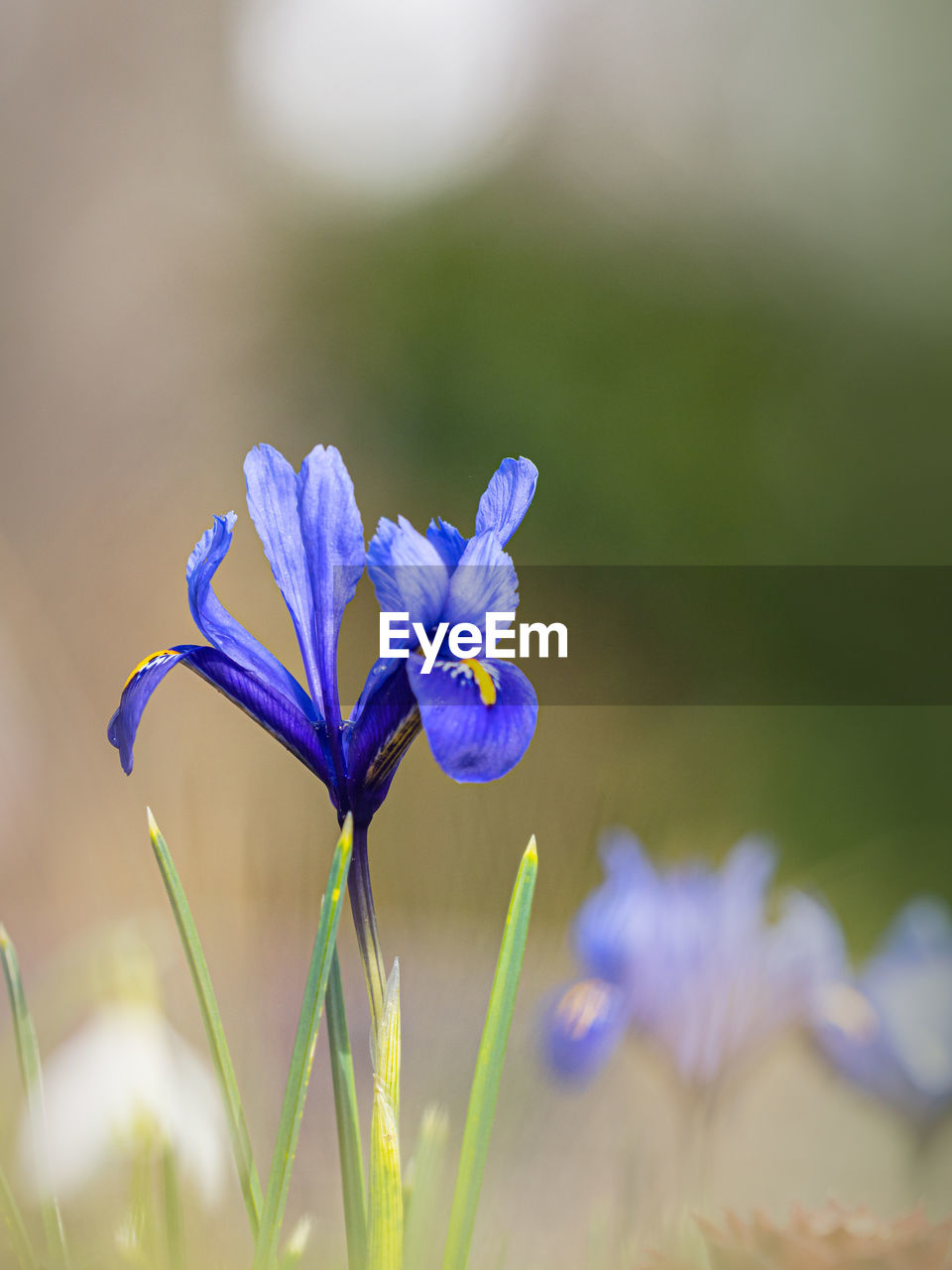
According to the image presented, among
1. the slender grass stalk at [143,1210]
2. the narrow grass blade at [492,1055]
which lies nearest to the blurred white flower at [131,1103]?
the slender grass stalk at [143,1210]

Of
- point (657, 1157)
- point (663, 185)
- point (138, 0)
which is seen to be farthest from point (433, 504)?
point (657, 1157)

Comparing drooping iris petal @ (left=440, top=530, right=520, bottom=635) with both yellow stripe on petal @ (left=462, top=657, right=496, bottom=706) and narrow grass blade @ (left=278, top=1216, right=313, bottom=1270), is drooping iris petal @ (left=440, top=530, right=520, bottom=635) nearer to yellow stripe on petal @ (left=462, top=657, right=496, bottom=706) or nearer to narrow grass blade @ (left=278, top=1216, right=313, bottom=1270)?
yellow stripe on petal @ (left=462, top=657, right=496, bottom=706)

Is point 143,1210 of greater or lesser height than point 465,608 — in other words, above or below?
below

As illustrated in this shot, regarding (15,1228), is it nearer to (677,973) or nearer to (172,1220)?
(172,1220)

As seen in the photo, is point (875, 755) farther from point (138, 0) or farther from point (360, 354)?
point (138, 0)

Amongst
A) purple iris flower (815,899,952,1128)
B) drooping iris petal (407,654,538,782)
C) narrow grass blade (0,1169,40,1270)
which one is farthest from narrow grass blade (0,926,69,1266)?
purple iris flower (815,899,952,1128)

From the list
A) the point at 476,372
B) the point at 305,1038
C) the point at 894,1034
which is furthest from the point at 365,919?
the point at 476,372
